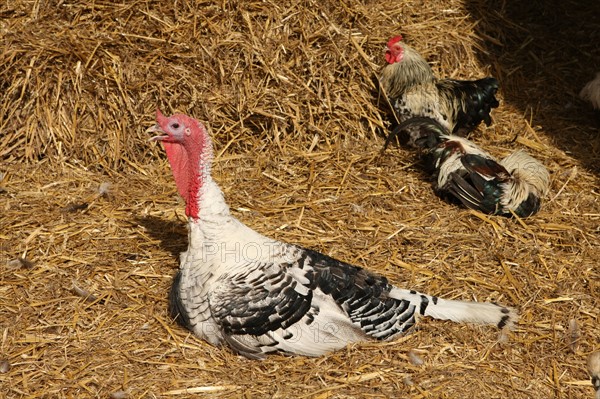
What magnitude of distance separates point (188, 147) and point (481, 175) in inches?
109

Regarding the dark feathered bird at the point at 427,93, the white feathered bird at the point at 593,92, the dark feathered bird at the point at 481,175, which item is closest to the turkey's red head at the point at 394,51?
the dark feathered bird at the point at 427,93

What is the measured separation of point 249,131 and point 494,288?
276 centimetres

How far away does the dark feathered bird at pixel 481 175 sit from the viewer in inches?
238

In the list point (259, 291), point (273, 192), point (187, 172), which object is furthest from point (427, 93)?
point (259, 291)

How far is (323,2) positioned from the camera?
22.6 ft

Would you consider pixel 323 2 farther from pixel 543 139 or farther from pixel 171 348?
pixel 171 348

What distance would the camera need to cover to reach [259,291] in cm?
439

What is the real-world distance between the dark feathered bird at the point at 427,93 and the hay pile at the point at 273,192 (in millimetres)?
209

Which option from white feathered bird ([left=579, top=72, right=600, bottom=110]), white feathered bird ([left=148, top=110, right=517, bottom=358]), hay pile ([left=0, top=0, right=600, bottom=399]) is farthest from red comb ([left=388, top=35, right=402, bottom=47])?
white feathered bird ([left=148, top=110, right=517, bottom=358])

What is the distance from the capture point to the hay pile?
4.47 meters

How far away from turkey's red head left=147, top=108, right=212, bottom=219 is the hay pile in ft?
2.98

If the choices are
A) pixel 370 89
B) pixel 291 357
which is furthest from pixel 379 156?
pixel 291 357

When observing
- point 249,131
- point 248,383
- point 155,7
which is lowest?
point 248,383

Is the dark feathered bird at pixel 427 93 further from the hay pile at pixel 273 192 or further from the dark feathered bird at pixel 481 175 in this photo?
the dark feathered bird at pixel 481 175
